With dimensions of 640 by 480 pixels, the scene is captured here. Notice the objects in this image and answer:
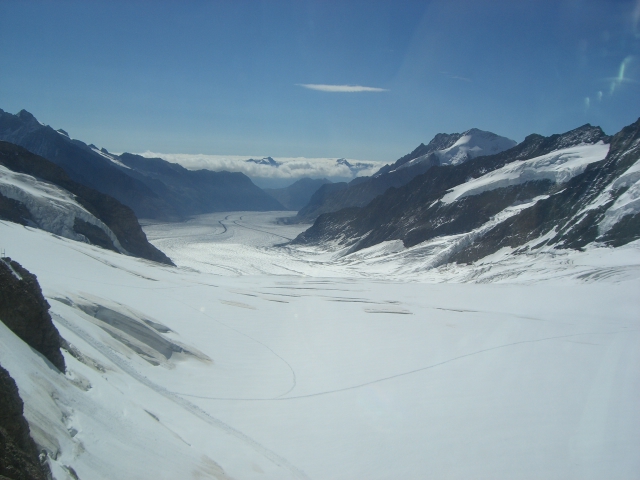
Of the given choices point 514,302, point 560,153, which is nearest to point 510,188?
point 560,153

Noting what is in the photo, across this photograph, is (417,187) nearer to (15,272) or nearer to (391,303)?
(391,303)

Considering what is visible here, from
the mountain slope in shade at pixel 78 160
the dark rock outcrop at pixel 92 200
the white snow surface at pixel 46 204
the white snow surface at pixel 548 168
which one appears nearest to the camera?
the white snow surface at pixel 46 204

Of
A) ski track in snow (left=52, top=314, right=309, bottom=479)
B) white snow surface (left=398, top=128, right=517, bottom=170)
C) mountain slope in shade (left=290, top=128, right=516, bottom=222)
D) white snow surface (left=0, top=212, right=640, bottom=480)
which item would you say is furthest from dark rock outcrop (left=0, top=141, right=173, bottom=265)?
white snow surface (left=398, top=128, right=517, bottom=170)

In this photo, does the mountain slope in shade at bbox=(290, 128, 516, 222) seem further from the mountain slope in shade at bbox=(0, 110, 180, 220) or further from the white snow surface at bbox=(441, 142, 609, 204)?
the mountain slope in shade at bbox=(0, 110, 180, 220)

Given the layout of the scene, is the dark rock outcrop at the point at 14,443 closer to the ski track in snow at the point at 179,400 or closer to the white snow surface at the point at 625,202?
the ski track in snow at the point at 179,400

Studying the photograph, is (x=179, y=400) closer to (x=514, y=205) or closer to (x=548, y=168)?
(x=514, y=205)

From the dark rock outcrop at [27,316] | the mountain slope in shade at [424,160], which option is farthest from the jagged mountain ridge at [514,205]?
the dark rock outcrop at [27,316]

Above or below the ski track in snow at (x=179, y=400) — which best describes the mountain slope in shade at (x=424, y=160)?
above
